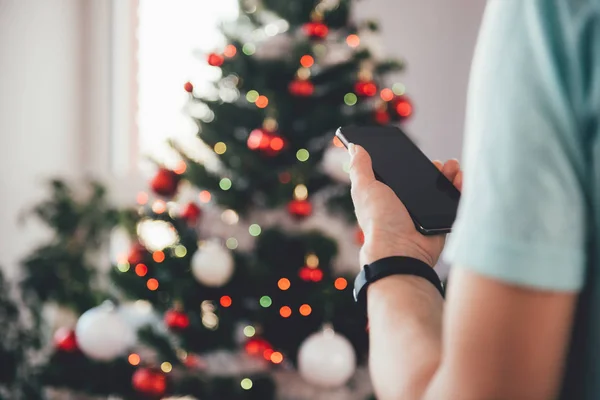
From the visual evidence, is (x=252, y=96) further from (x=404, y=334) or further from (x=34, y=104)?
(x=404, y=334)

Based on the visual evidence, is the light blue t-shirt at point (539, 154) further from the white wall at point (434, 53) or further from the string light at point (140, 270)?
the white wall at point (434, 53)

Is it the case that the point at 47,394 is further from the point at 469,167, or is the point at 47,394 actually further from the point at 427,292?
the point at 469,167

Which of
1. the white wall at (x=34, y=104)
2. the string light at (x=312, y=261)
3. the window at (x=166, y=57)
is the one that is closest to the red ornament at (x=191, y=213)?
the string light at (x=312, y=261)

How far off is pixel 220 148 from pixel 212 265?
0.33m

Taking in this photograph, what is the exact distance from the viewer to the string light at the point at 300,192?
1.47 metres

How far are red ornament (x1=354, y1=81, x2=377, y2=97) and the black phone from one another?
78 centimetres

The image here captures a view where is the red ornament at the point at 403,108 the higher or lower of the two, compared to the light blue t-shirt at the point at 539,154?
lower

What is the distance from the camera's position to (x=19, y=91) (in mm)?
1971

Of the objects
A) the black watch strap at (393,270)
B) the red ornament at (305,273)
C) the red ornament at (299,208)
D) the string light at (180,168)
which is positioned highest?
the black watch strap at (393,270)

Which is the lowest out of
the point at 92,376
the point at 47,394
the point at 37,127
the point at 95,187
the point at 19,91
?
the point at 47,394

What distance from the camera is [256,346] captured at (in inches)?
56.7

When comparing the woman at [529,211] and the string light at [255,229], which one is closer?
the woman at [529,211]


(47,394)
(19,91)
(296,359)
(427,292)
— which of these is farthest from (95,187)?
(427,292)

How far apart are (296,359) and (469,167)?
1.28 meters
